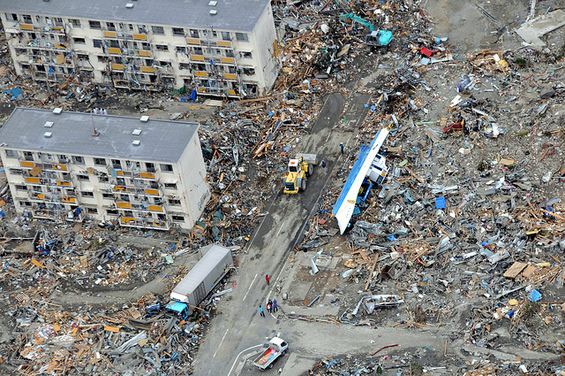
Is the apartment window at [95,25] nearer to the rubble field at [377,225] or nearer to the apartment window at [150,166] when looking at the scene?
the rubble field at [377,225]

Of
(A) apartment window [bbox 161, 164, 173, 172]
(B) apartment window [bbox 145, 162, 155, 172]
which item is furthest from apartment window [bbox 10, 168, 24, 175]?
(A) apartment window [bbox 161, 164, 173, 172]

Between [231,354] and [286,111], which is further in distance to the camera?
[286,111]

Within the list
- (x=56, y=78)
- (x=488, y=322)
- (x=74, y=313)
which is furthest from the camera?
(x=56, y=78)

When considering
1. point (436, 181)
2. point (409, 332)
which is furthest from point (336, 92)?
point (409, 332)

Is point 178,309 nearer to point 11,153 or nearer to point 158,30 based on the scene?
point 11,153

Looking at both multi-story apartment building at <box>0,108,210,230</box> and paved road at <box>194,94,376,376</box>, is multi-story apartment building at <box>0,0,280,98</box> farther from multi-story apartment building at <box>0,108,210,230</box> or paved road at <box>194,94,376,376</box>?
multi-story apartment building at <box>0,108,210,230</box>

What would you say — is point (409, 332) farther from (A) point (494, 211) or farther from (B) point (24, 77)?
(B) point (24, 77)
